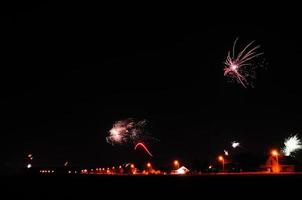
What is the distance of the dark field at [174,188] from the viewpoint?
21966 millimetres

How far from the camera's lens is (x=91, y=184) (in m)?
34.0

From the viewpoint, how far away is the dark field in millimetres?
21966

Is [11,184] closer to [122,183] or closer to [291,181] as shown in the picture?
[122,183]

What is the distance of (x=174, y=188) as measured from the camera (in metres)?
26.6

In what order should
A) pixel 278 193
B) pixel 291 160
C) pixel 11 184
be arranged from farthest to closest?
pixel 291 160 → pixel 11 184 → pixel 278 193

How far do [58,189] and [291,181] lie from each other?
65.8 ft

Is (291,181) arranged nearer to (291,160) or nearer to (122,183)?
(122,183)

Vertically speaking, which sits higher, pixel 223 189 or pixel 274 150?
pixel 274 150

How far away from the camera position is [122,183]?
31.9 metres

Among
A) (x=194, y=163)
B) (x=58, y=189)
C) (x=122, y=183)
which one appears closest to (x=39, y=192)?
(x=58, y=189)

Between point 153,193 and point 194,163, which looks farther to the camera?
point 194,163

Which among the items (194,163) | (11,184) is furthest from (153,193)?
(194,163)

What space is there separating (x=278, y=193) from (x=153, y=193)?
913 centimetres

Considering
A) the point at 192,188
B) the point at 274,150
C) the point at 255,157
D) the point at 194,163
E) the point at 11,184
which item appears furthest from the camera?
the point at 194,163
